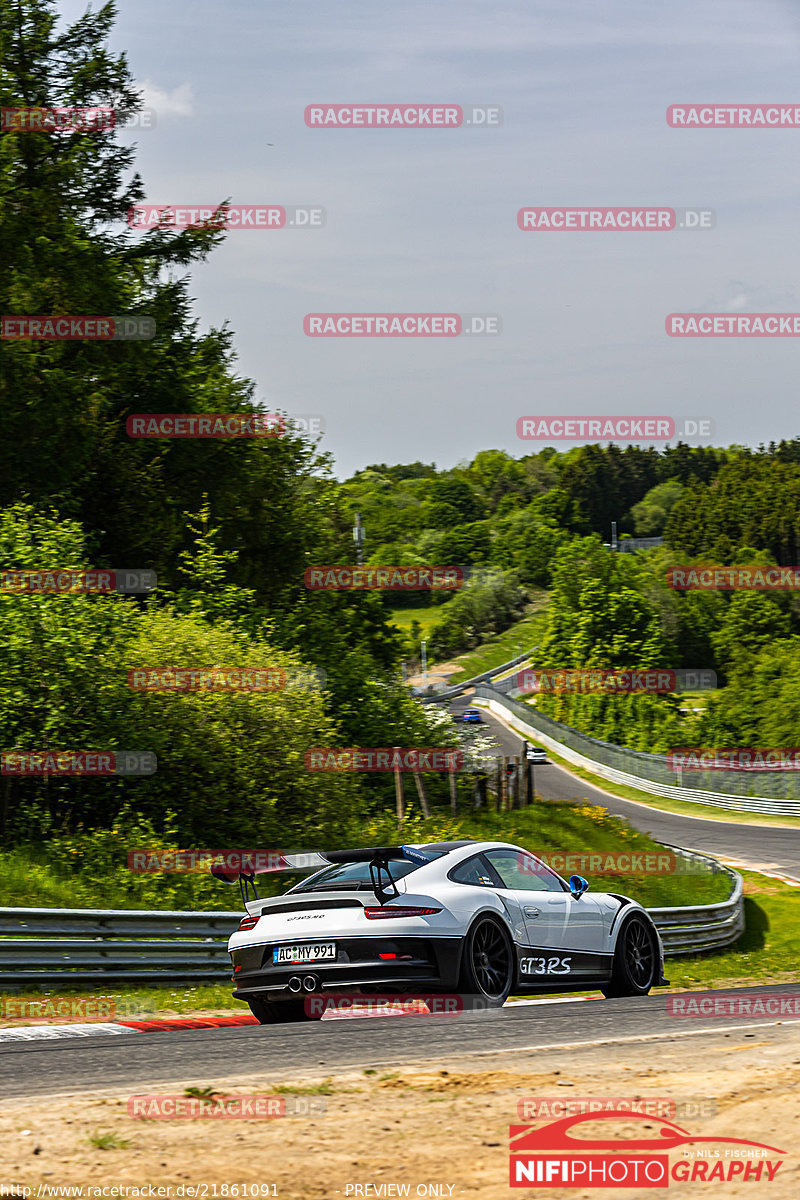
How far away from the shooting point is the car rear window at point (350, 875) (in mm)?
8406

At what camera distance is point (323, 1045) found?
672 cm

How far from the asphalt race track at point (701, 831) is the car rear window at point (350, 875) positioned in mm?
17627

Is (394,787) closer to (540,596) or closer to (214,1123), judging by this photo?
(214,1123)

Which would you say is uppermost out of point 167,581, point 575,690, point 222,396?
point 222,396

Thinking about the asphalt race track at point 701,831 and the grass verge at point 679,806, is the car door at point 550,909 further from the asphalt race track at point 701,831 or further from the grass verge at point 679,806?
the grass verge at point 679,806

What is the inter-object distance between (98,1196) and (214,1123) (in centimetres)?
92

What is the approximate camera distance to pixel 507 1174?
4008 millimetres

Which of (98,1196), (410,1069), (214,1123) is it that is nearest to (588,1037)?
(410,1069)

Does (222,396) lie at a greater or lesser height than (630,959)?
greater

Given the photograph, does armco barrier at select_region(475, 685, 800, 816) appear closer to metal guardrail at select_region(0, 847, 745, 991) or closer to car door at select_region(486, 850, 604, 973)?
metal guardrail at select_region(0, 847, 745, 991)

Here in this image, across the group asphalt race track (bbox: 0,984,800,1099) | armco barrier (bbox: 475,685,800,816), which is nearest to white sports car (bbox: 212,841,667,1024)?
asphalt race track (bbox: 0,984,800,1099)

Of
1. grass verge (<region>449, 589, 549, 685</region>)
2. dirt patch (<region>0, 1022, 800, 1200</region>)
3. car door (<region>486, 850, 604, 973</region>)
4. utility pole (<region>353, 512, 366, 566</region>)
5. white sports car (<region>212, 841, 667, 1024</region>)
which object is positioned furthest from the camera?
grass verge (<region>449, 589, 549, 685</region>)

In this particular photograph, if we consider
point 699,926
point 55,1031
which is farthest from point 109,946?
point 699,926

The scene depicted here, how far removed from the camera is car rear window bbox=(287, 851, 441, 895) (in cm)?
841
